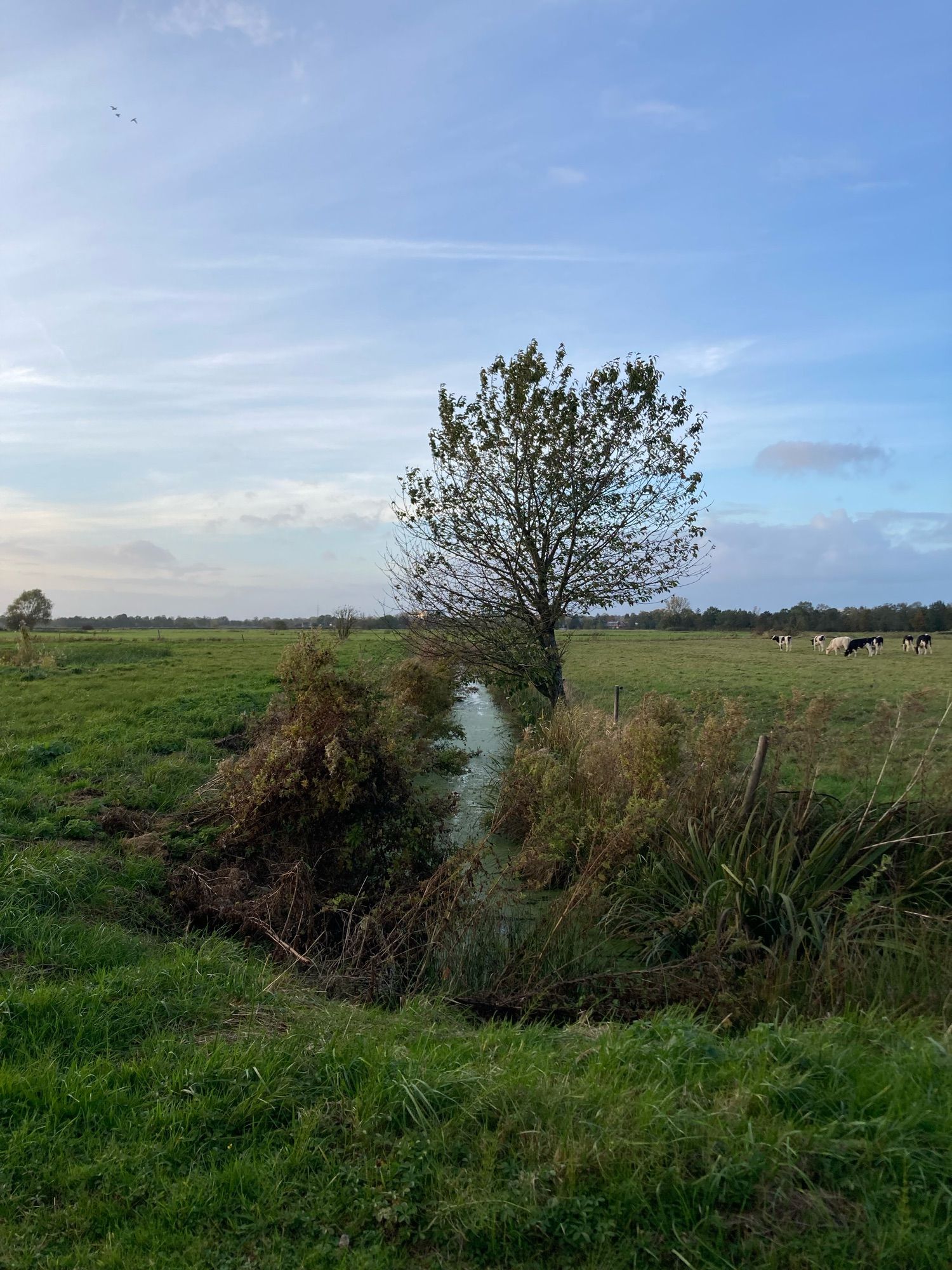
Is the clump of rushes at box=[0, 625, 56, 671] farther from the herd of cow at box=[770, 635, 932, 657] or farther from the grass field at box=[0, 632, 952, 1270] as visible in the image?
the herd of cow at box=[770, 635, 932, 657]

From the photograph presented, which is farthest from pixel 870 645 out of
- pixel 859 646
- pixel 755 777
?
pixel 755 777

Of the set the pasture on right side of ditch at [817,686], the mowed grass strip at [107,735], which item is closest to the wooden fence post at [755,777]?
the pasture on right side of ditch at [817,686]

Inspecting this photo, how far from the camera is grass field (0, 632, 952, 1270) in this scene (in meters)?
3.09

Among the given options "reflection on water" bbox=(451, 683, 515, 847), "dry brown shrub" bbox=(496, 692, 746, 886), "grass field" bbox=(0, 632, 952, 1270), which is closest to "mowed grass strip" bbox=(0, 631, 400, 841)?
"reflection on water" bbox=(451, 683, 515, 847)

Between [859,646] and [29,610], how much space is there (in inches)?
2752

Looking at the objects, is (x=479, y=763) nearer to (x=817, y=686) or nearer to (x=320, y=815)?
(x=320, y=815)

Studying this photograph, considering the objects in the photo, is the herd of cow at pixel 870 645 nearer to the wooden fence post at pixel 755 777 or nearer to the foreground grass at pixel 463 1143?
the wooden fence post at pixel 755 777

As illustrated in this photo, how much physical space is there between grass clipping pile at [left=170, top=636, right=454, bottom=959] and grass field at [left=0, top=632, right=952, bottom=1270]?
2223 millimetres

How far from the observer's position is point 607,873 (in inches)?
331

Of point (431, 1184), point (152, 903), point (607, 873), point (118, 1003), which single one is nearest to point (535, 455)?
point (607, 873)

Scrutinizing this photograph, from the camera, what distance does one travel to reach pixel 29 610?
74000mm

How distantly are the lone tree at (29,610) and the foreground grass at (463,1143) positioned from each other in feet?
255

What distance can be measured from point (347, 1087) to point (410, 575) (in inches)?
538

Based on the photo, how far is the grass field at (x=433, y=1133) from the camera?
3.09 metres
